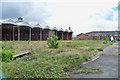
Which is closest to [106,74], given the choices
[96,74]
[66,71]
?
[96,74]

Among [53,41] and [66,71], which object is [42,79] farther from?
[53,41]

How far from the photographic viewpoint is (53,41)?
58.8ft

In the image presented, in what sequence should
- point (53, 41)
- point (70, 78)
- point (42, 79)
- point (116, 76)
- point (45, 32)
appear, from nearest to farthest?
point (42, 79), point (70, 78), point (116, 76), point (53, 41), point (45, 32)

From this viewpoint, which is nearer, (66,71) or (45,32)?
(66,71)

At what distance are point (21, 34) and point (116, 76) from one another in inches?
1496

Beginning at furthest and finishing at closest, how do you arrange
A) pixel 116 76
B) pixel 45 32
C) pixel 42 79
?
pixel 45 32 < pixel 116 76 < pixel 42 79

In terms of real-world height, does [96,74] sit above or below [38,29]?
below

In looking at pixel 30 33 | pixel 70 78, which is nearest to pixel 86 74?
pixel 70 78

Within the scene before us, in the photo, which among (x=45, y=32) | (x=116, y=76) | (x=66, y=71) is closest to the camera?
(x=116, y=76)

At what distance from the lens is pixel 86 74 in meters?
6.48

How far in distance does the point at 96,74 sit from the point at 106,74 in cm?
34

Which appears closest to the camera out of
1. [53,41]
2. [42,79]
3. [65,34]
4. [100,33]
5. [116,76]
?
[42,79]

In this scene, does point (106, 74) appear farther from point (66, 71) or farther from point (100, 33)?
point (100, 33)

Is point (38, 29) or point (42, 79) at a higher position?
point (38, 29)
